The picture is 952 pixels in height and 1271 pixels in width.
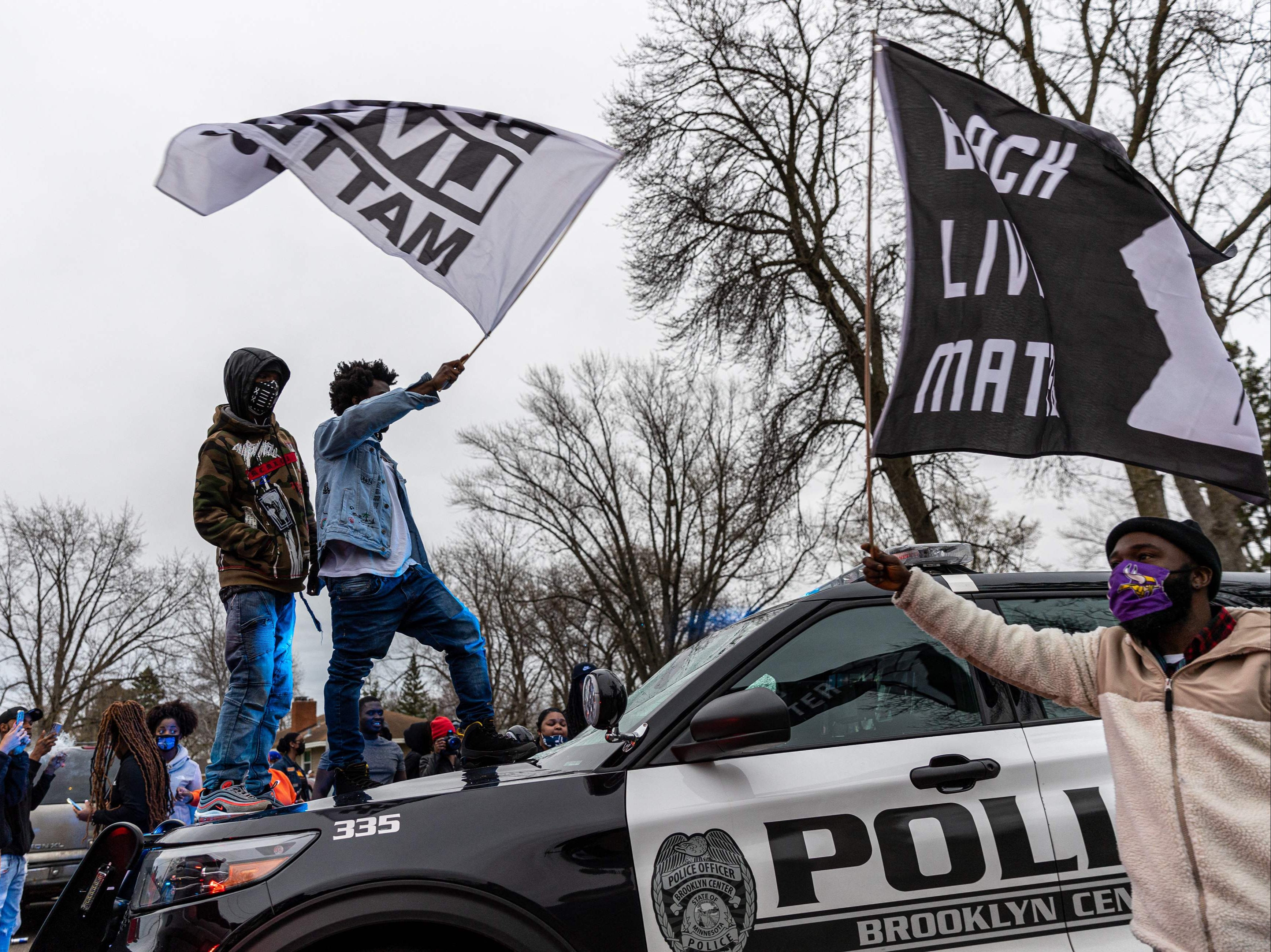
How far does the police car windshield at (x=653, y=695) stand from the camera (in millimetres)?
2959

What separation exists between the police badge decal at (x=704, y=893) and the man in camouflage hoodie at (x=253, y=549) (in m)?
2.01

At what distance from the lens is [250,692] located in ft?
13.1

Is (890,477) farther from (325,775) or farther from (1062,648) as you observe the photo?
(1062,648)

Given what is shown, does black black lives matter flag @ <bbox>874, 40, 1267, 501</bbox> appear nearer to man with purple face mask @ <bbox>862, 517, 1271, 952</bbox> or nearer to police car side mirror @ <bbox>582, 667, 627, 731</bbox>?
man with purple face mask @ <bbox>862, 517, 1271, 952</bbox>

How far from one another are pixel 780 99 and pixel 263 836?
17.4 meters

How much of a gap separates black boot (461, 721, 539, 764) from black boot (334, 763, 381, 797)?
0.38 m

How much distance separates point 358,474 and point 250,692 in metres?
1.01

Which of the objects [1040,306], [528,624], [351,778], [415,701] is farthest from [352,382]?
[415,701]

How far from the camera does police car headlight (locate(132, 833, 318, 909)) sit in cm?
248

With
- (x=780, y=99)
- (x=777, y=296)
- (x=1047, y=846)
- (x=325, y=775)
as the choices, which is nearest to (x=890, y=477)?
(x=777, y=296)

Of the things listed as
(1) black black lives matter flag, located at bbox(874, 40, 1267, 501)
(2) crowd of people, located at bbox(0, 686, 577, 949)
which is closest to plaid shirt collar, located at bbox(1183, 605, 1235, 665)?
(1) black black lives matter flag, located at bbox(874, 40, 1267, 501)

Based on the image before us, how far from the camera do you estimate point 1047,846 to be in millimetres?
2748

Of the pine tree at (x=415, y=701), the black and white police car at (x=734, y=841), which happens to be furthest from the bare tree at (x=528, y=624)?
the black and white police car at (x=734, y=841)

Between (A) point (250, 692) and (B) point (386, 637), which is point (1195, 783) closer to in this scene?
(B) point (386, 637)
